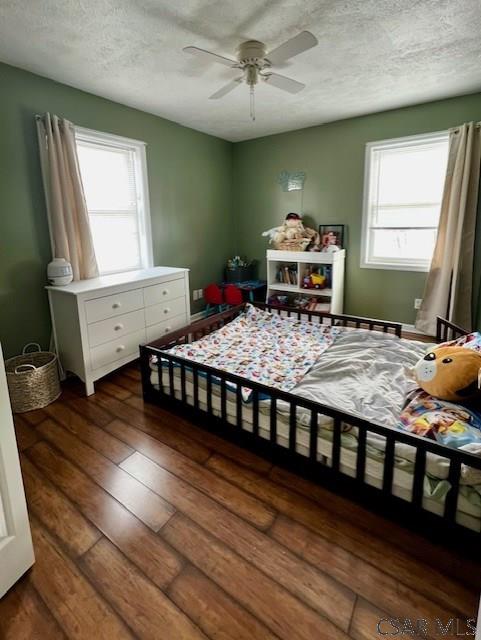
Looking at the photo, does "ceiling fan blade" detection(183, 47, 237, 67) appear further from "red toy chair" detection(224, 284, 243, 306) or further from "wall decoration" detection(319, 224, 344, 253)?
"wall decoration" detection(319, 224, 344, 253)

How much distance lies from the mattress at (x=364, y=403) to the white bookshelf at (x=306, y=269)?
1.36 metres

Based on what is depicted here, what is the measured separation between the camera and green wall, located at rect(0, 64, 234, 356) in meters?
2.52

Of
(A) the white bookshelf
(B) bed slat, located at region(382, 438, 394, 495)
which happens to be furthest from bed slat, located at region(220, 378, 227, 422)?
(A) the white bookshelf

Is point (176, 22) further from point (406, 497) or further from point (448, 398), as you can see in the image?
point (406, 497)

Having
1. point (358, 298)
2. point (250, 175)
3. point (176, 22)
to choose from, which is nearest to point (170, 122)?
point (250, 175)

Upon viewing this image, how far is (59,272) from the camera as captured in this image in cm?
264

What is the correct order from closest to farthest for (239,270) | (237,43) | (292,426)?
(292,426), (237,43), (239,270)

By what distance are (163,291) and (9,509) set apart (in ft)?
7.16

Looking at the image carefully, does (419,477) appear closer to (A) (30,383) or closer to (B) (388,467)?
(B) (388,467)

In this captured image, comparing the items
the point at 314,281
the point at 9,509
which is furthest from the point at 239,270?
the point at 9,509

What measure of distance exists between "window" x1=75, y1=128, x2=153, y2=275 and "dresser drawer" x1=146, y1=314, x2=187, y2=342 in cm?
82

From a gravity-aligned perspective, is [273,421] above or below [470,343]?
below

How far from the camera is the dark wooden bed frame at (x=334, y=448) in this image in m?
1.34

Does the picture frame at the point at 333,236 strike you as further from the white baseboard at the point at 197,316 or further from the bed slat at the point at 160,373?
the bed slat at the point at 160,373
